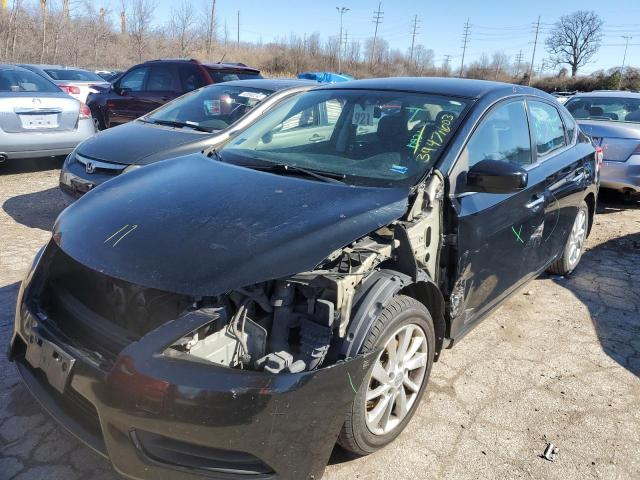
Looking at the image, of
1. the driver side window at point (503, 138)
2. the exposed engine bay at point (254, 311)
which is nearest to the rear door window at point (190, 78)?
the driver side window at point (503, 138)

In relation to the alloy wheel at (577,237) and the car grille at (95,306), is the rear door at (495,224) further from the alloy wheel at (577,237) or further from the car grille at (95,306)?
the car grille at (95,306)

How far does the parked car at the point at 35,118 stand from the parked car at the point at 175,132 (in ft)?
5.71

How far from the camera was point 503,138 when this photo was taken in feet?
10.8

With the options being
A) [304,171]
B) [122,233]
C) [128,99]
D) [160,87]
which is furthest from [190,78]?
[122,233]

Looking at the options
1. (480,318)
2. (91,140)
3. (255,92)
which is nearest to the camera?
(480,318)

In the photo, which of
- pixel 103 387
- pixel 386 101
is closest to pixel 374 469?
pixel 103 387

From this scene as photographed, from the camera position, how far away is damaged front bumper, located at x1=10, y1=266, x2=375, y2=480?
180 cm

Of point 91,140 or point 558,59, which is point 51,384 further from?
point 558,59

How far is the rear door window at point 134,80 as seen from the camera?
9.10 metres

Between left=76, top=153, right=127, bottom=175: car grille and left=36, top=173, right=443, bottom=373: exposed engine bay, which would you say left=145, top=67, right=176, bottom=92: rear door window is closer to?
left=76, top=153, right=127, bottom=175: car grille

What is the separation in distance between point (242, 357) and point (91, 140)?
14.9 feet

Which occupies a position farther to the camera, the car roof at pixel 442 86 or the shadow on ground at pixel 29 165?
the shadow on ground at pixel 29 165

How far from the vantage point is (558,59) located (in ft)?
247

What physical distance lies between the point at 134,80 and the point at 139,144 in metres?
4.43
